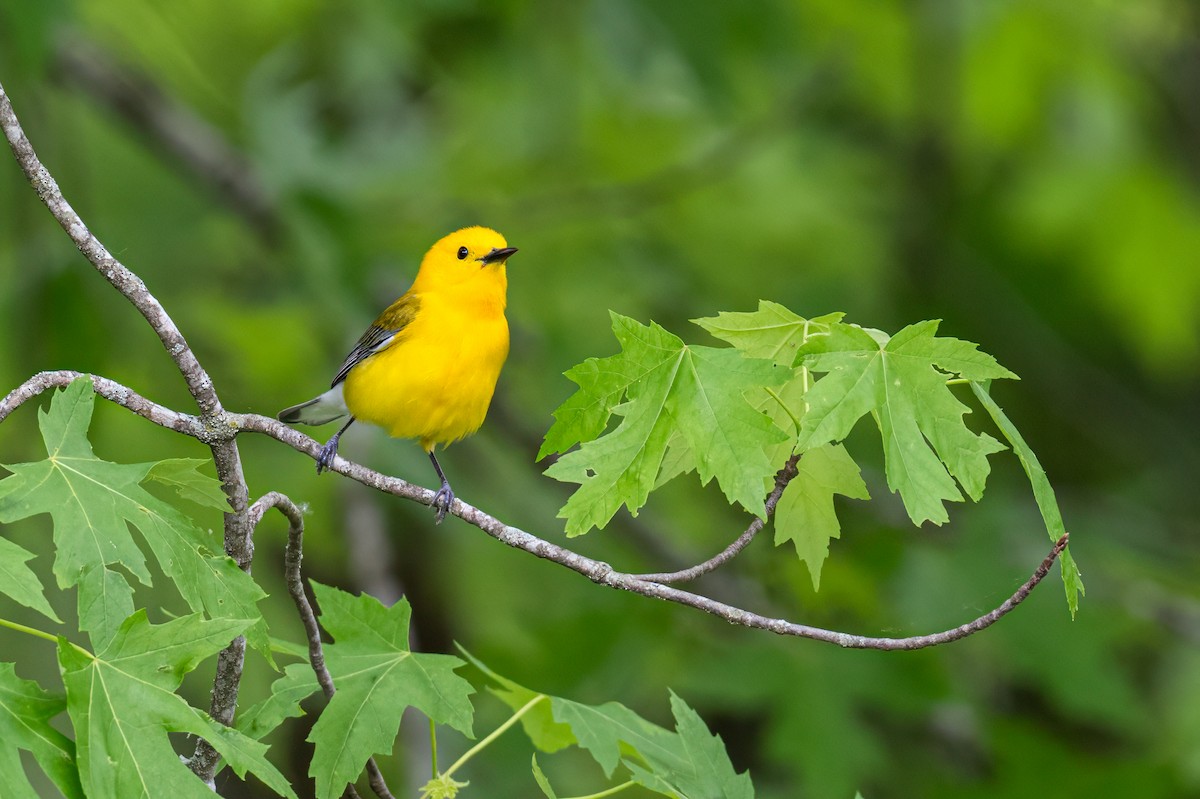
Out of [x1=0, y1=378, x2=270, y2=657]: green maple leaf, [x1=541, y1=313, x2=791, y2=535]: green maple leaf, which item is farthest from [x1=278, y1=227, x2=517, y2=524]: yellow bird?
[x1=0, y1=378, x2=270, y2=657]: green maple leaf

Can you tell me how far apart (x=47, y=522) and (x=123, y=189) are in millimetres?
2240

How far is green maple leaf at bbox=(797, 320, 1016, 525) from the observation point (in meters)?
2.50

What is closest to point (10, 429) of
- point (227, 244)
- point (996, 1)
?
point (227, 244)

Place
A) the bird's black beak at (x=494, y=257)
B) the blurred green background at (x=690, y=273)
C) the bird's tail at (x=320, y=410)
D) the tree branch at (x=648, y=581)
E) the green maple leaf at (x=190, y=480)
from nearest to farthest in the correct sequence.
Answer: the green maple leaf at (x=190, y=480), the tree branch at (x=648, y=581), the bird's black beak at (x=494, y=257), the bird's tail at (x=320, y=410), the blurred green background at (x=690, y=273)

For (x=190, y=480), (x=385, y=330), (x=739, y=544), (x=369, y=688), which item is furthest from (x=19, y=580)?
(x=385, y=330)

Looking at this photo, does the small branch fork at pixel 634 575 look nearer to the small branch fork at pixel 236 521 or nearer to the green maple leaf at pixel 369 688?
the small branch fork at pixel 236 521

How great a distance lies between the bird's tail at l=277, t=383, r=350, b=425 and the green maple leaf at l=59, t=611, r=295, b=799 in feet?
10.0

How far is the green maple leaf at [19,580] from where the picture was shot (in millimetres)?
2082

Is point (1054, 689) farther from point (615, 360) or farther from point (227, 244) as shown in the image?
point (227, 244)

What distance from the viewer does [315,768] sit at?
2.59 m

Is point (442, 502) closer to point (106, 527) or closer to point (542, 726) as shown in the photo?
→ point (542, 726)

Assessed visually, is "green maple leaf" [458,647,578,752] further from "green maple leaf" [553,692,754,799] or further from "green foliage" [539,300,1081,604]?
"green foliage" [539,300,1081,604]

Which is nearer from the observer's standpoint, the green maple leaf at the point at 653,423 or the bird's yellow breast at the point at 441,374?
the green maple leaf at the point at 653,423

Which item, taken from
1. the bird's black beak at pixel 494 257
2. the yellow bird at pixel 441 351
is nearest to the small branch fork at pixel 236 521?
the yellow bird at pixel 441 351
